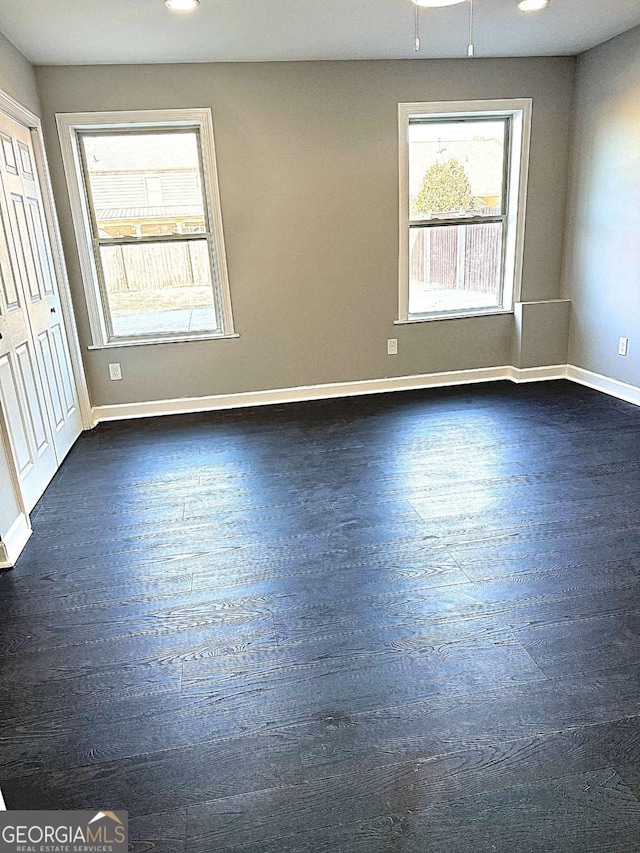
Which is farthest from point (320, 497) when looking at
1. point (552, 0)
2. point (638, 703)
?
point (552, 0)

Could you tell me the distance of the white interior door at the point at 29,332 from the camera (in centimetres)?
299

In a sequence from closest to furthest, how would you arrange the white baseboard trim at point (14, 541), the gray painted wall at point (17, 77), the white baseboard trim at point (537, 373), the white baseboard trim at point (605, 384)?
1. the white baseboard trim at point (14, 541)
2. the gray painted wall at point (17, 77)
3. the white baseboard trim at point (605, 384)
4. the white baseboard trim at point (537, 373)

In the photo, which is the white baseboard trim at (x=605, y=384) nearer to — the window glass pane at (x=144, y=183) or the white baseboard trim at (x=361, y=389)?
the white baseboard trim at (x=361, y=389)

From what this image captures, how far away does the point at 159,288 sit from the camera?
14.5 feet

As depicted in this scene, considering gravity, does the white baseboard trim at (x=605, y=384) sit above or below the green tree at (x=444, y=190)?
below

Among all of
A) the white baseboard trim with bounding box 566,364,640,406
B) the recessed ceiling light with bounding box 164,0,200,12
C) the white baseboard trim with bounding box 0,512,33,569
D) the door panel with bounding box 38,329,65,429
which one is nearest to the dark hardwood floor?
the white baseboard trim with bounding box 0,512,33,569

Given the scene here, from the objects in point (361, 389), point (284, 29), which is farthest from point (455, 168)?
point (361, 389)

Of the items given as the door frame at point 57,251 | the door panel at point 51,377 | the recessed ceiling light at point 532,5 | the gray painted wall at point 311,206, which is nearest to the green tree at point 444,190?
the gray painted wall at point 311,206

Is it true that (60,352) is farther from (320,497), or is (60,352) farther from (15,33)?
(320,497)

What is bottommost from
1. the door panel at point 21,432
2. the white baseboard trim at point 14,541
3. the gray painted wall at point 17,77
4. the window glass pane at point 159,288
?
the white baseboard trim at point 14,541

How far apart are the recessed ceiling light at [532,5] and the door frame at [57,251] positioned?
291 cm

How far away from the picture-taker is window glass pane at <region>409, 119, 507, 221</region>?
452 cm

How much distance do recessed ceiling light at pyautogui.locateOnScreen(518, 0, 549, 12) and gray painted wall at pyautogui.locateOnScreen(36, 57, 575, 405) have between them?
3.42ft

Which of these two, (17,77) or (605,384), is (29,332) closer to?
(17,77)
